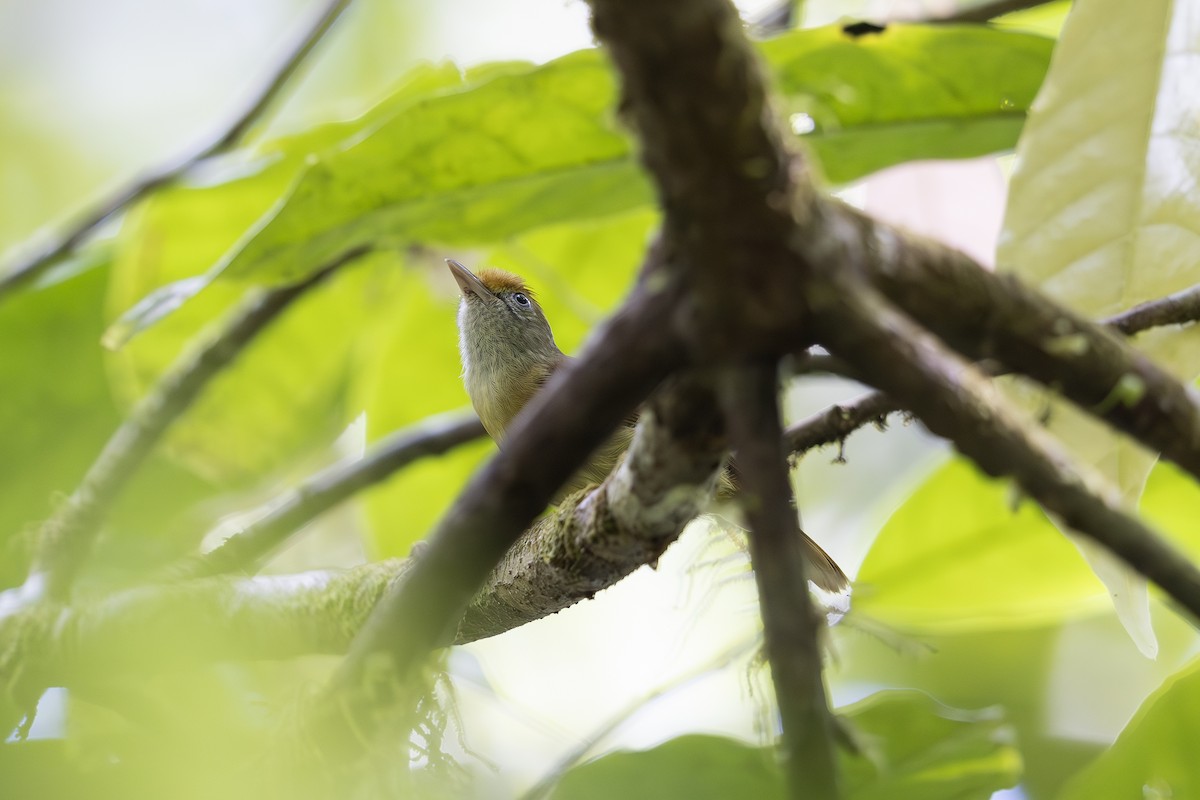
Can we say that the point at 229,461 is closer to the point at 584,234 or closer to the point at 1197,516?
the point at 584,234

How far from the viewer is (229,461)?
2.42 meters

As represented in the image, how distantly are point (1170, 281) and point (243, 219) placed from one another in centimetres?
175

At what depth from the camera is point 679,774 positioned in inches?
47.6

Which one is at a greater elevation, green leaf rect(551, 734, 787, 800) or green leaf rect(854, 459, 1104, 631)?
green leaf rect(551, 734, 787, 800)

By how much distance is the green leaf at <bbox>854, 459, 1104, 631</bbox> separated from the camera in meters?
1.69

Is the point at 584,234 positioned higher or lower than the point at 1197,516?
higher

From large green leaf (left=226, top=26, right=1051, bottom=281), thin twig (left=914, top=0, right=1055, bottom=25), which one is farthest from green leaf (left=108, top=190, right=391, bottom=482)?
thin twig (left=914, top=0, right=1055, bottom=25)

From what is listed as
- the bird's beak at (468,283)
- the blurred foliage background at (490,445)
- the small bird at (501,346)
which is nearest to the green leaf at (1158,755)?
the blurred foliage background at (490,445)

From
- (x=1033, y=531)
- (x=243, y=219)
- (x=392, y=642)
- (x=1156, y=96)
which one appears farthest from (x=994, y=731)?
(x=243, y=219)

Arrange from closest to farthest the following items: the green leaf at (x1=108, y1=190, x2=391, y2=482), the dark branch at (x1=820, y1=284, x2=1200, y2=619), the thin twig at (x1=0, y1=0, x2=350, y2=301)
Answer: the dark branch at (x1=820, y1=284, x2=1200, y2=619)
the thin twig at (x1=0, y1=0, x2=350, y2=301)
the green leaf at (x1=108, y1=190, x2=391, y2=482)

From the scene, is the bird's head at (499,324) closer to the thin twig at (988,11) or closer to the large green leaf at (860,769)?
the thin twig at (988,11)

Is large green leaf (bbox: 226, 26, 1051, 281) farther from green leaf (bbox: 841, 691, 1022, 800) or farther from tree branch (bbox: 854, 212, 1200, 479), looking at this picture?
tree branch (bbox: 854, 212, 1200, 479)

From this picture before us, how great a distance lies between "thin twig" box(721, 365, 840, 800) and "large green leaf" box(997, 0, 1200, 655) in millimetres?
896

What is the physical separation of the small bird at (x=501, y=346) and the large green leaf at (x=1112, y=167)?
31.1 inches
